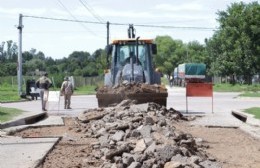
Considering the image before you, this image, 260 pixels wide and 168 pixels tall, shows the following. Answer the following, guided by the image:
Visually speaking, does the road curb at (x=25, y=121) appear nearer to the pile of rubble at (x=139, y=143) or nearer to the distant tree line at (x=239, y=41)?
the pile of rubble at (x=139, y=143)

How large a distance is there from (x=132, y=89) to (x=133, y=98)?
1.19 feet

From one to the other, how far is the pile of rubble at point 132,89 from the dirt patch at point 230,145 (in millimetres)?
3097

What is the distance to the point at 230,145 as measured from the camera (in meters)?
13.7

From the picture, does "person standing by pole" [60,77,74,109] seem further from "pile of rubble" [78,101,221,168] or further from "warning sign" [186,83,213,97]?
"pile of rubble" [78,101,221,168]

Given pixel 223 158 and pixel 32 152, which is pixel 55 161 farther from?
pixel 223 158

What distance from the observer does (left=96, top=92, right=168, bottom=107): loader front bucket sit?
21078 mm

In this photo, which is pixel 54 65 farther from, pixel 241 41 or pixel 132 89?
pixel 132 89

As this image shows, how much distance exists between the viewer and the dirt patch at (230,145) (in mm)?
11253

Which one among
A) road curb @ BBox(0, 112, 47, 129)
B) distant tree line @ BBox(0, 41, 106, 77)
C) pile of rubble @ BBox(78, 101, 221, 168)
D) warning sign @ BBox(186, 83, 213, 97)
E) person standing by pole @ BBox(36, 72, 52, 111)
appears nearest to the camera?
pile of rubble @ BBox(78, 101, 221, 168)

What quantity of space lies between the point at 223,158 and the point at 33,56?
538ft

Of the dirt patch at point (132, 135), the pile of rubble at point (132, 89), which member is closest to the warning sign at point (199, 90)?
the pile of rubble at point (132, 89)

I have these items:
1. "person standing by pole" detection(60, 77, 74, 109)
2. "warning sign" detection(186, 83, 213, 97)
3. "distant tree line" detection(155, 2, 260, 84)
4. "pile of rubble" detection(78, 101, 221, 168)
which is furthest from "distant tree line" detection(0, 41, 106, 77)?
"pile of rubble" detection(78, 101, 221, 168)

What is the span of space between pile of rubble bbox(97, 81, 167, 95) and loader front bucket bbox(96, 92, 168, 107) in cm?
11

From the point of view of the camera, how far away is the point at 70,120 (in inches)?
790
